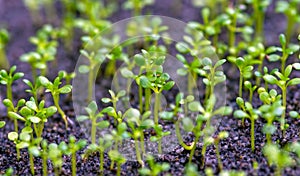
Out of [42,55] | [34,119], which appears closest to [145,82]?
[34,119]

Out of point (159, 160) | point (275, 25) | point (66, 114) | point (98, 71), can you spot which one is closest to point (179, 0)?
point (275, 25)

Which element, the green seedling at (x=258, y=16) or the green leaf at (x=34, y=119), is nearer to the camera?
the green leaf at (x=34, y=119)

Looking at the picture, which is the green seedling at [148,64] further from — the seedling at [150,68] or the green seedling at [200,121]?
the green seedling at [200,121]

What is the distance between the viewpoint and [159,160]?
5.29ft

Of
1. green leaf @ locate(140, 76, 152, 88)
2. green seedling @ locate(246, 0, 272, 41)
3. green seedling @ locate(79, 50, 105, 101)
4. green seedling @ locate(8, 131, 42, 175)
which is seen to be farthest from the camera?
green seedling @ locate(246, 0, 272, 41)

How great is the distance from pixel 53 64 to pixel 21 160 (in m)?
0.69

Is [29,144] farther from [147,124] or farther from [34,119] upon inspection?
[147,124]

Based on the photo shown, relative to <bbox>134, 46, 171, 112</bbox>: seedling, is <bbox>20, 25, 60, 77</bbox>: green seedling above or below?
above

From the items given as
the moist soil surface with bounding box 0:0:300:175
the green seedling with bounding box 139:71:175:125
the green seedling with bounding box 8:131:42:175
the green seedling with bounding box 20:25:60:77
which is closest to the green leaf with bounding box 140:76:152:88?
the green seedling with bounding box 139:71:175:125

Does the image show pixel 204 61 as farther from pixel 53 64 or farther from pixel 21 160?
pixel 53 64

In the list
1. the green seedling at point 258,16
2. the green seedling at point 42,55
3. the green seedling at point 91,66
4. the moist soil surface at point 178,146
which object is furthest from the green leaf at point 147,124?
the green seedling at point 258,16

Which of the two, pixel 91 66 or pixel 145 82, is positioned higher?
pixel 91 66

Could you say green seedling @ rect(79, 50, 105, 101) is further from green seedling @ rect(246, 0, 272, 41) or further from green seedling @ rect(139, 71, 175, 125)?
green seedling @ rect(246, 0, 272, 41)

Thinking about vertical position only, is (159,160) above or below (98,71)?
below
